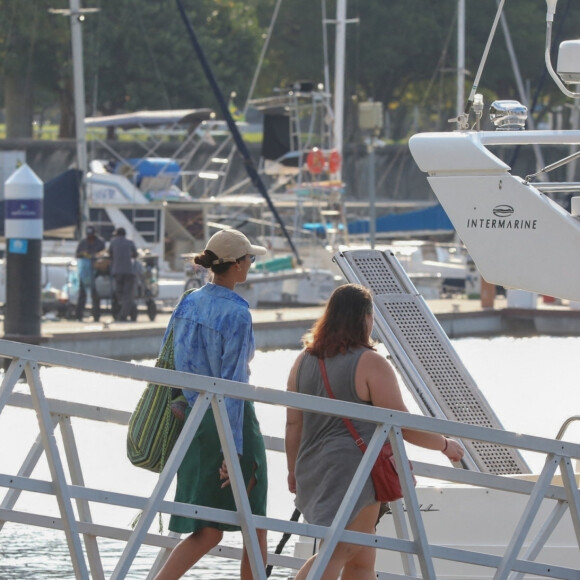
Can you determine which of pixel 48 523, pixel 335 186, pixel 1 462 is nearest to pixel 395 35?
pixel 335 186

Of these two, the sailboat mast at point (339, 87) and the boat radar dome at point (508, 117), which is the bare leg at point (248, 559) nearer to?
the boat radar dome at point (508, 117)

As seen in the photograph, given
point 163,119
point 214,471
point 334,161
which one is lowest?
point 214,471

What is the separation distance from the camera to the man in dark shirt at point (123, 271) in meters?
21.4

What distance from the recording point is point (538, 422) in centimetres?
1530

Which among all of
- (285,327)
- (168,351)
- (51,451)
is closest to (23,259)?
(285,327)

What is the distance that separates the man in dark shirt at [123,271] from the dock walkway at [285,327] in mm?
309

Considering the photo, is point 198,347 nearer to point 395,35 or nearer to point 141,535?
point 141,535

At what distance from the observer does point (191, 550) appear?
5.32 meters

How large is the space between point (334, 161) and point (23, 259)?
45.6 feet

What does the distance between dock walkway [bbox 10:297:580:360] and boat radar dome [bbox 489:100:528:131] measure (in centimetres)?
1162

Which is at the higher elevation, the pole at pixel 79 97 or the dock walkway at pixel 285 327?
the pole at pixel 79 97

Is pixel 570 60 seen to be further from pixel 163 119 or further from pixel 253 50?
pixel 253 50

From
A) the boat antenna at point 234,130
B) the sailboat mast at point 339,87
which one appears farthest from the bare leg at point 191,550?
the sailboat mast at point 339,87

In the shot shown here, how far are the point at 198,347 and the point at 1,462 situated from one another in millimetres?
6860
